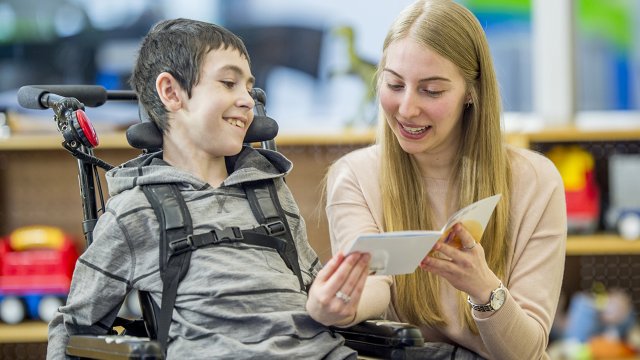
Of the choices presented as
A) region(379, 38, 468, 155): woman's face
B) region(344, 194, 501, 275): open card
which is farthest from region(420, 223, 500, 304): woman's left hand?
region(379, 38, 468, 155): woman's face

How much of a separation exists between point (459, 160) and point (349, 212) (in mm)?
255

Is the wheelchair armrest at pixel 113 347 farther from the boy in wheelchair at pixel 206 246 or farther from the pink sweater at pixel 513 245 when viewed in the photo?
the pink sweater at pixel 513 245

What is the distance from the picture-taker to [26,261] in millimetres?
3432

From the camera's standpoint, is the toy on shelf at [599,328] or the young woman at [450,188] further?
the toy on shelf at [599,328]

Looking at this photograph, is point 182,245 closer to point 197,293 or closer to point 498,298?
point 197,293

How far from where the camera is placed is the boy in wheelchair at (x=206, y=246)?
174 cm

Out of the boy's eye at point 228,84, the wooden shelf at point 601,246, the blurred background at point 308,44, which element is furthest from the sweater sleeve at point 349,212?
the blurred background at point 308,44

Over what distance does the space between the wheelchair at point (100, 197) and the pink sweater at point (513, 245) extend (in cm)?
8

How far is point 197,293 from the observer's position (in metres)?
1.76

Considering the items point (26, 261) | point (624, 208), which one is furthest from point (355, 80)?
point (26, 261)

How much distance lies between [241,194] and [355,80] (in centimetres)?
210

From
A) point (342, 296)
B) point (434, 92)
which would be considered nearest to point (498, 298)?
point (342, 296)

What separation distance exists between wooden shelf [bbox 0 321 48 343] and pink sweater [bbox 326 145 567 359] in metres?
1.59

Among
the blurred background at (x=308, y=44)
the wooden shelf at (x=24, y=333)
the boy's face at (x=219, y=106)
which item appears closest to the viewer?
the boy's face at (x=219, y=106)
